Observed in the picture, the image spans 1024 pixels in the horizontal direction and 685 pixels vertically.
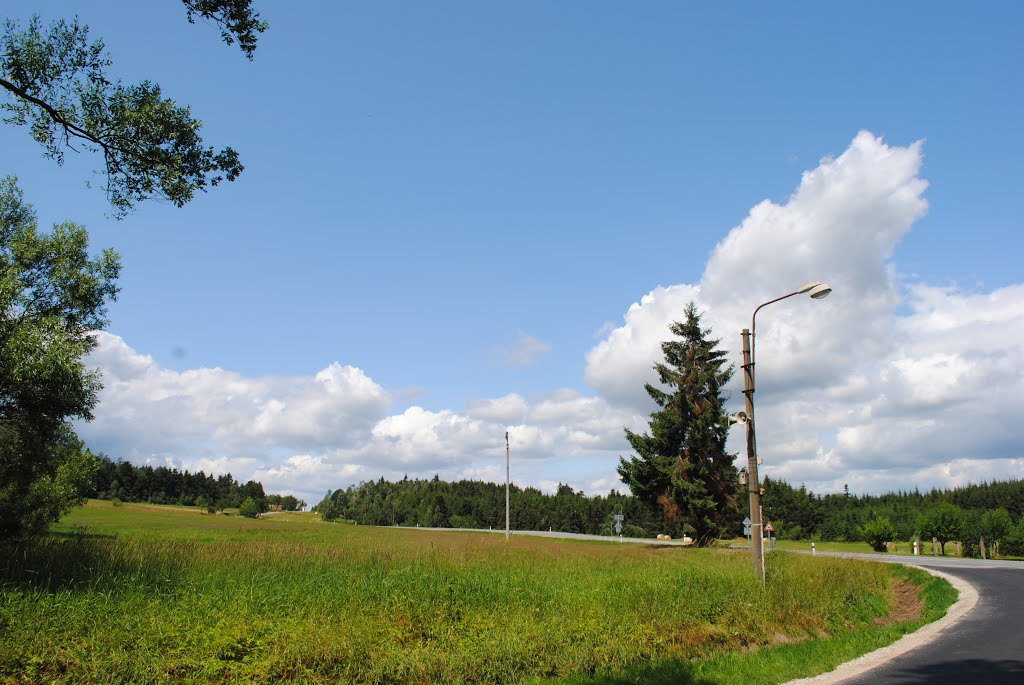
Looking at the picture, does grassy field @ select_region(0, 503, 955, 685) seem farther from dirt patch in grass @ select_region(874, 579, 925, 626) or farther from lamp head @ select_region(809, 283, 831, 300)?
lamp head @ select_region(809, 283, 831, 300)

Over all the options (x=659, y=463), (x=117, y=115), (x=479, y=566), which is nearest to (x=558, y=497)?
(x=659, y=463)

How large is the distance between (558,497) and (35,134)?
487 ft

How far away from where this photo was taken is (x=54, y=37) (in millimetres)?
9562

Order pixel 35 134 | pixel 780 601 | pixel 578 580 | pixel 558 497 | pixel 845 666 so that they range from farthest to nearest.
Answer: pixel 558 497 < pixel 578 580 < pixel 780 601 < pixel 845 666 < pixel 35 134

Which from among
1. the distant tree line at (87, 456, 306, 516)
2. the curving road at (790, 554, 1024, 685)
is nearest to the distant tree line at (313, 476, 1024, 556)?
the distant tree line at (87, 456, 306, 516)

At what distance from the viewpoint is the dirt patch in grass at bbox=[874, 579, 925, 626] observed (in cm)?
1719

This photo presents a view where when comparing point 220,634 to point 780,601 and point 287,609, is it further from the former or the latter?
point 780,601

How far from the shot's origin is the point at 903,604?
20219 millimetres

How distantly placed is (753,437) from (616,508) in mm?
118092

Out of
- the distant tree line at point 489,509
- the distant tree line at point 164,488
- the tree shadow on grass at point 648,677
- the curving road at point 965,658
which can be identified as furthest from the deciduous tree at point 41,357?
the distant tree line at point 164,488

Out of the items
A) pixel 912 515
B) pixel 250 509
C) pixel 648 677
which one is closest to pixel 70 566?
pixel 648 677

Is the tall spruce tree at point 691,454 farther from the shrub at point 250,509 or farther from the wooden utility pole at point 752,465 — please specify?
the shrub at point 250,509

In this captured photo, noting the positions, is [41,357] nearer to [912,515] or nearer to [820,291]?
[820,291]

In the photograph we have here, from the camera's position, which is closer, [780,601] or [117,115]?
[117,115]
